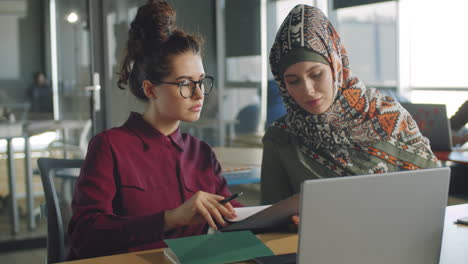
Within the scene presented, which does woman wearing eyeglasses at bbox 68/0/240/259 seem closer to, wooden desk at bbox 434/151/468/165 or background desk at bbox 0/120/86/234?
wooden desk at bbox 434/151/468/165

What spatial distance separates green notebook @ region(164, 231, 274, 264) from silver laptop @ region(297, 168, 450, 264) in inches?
12.4

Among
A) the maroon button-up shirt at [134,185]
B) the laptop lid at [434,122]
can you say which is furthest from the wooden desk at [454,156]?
the maroon button-up shirt at [134,185]

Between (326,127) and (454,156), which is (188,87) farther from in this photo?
(454,156)

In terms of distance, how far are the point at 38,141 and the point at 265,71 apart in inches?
79.3

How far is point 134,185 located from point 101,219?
0.48ft

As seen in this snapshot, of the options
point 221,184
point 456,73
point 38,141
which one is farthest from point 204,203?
point 456,73

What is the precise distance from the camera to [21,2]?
3559mm

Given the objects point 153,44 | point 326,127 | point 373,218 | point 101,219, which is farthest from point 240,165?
point 373,218

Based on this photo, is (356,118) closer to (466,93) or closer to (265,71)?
(265,71)

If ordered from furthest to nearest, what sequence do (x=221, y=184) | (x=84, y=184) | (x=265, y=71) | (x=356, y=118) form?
1. (x=265, y=71)
2. (x=356, y=118)
3. (x=221, y=184)
4. (x=84, y=184)

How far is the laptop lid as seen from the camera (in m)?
2.61

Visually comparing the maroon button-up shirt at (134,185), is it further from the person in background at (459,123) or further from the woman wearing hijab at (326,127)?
the person in background at (459,123)

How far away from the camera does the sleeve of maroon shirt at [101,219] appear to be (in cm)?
125

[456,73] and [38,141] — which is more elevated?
[456,73]
